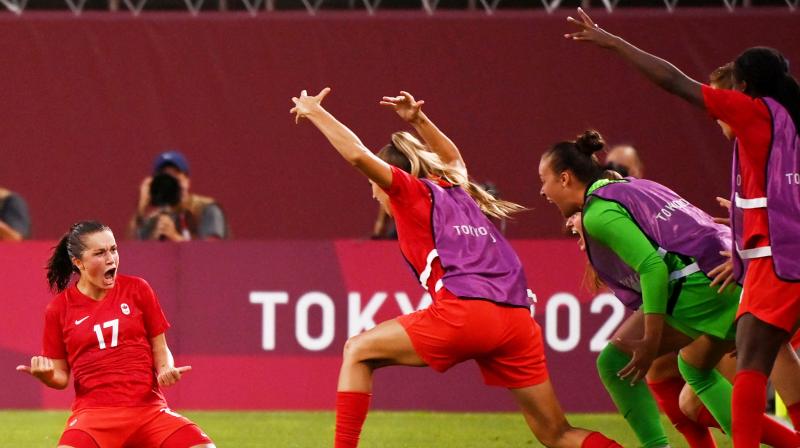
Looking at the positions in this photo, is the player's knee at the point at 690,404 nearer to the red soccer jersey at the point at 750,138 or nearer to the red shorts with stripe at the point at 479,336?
the red shorts with stripe at the point at 479,336

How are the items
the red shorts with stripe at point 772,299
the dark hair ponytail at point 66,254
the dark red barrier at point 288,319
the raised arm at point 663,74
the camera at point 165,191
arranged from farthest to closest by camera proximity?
the camera at point 165,191
the dark red barrier at point 288,319
the dark hair ponytail at point 66,254
the red shorts with stripe at point 772,299
the raised arm at point 663,74

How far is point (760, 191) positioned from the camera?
18.6 ft

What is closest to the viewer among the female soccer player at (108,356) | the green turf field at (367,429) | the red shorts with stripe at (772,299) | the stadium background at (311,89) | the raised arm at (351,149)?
the red shorts with stripe at (772,299)

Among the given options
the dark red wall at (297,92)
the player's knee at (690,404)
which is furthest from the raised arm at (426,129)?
the dark red wall at (297,92)

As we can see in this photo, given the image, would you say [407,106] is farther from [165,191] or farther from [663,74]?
[165,191]

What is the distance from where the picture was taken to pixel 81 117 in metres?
13.5

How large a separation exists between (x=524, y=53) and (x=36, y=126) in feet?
14.5

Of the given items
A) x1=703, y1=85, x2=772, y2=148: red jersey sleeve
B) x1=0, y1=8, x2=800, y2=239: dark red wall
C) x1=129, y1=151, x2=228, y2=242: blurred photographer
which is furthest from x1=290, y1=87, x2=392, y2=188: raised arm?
x1=0, y1=8, x2=800, y2=239: dark red wall

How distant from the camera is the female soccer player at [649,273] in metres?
6.06

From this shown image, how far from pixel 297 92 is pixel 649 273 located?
7738 millimetres

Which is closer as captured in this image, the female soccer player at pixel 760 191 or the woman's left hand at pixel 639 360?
the female soccer player at pixel 760 191

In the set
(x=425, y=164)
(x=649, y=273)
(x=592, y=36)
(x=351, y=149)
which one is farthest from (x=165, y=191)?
(x=592, y=36)

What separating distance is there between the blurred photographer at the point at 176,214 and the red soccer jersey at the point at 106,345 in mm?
4092

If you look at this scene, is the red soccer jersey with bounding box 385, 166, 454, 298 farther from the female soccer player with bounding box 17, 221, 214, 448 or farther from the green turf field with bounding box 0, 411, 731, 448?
the green turf field with bounding box 0, 411, 731, 448
